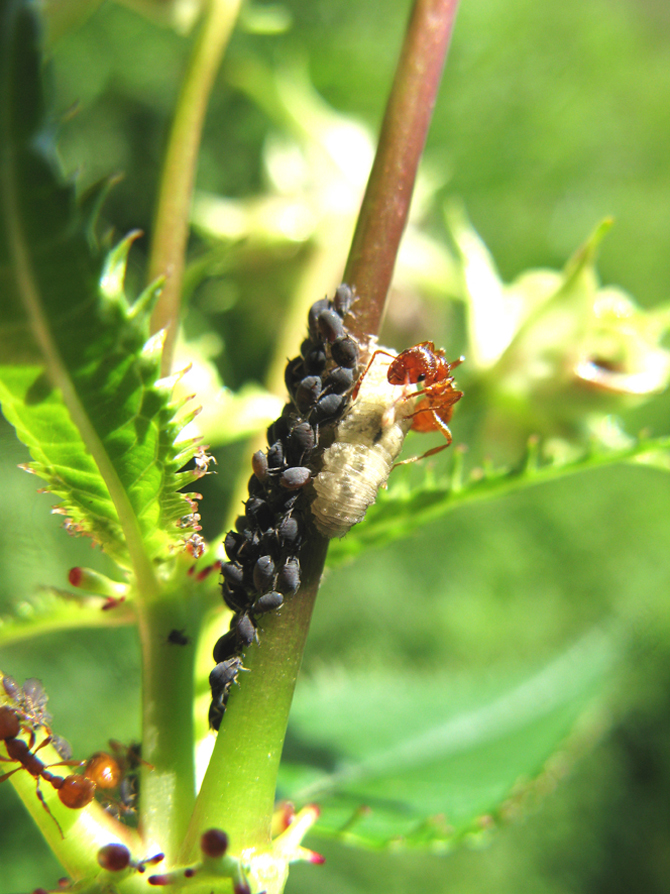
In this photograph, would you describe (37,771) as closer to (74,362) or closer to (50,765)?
(50,765)

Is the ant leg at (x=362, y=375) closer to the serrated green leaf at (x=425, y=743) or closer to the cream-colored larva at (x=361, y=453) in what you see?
the cream-colored larva at (x=361, y=453)

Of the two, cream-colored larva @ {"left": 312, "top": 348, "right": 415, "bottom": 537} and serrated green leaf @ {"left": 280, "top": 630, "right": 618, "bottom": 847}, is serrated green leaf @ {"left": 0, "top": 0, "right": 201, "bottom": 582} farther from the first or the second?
serrated green leaf @ {"left": 280, "top": 630, "right": 618, "bottom": 847}

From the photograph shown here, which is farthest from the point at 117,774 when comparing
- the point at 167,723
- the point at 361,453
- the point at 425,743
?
the point at 425,743

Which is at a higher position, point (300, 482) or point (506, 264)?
point (506, 264)

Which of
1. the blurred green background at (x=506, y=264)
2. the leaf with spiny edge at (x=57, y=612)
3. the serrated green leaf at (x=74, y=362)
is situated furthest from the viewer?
the blurred green background at (x=506, y=264)

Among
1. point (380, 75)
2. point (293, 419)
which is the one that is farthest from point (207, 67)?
point (380, 75)

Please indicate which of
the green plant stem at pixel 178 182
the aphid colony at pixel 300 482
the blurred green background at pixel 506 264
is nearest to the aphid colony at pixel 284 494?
the aphid colony at pixel 300 482

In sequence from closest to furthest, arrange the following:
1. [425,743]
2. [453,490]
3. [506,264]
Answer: [453,490]
[425,743]
[506,264]
